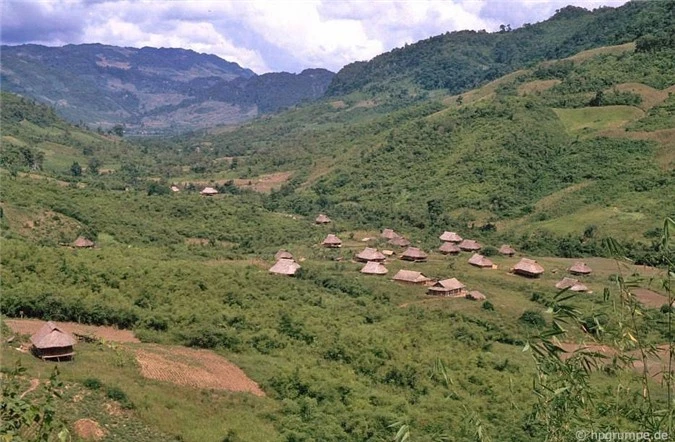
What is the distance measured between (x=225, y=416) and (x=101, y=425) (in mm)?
4540

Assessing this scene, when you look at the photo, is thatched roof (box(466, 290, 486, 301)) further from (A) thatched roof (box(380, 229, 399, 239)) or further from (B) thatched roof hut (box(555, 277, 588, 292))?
(A) thatched roof (box(380, 229, 399, 239))

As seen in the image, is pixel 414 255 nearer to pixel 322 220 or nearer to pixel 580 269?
pixel 580 269

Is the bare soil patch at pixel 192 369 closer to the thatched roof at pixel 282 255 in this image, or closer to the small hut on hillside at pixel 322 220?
the thatched roof at pixel 282 255

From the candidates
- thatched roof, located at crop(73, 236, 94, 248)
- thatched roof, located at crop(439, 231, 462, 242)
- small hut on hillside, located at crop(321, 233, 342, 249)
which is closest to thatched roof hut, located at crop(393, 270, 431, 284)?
small hut on hillside, located at crop(321, 233, 342, 249)

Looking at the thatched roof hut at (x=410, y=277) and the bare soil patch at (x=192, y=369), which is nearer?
the bare soil patch at (x=192, y=369)

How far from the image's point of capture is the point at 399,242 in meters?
62.2

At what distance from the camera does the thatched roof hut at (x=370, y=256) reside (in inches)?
2168

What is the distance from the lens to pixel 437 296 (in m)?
45.1

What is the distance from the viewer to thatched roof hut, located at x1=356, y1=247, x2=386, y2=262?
5506 centimetres

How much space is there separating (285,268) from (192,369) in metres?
21.8

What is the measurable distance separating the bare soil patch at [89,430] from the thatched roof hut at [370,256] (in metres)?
37.7

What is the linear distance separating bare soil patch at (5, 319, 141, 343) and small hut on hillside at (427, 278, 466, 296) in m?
23.4

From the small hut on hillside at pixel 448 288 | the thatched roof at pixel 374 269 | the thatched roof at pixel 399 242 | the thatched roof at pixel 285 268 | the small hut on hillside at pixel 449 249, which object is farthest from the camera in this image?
the thatched roof at pixel 399 242

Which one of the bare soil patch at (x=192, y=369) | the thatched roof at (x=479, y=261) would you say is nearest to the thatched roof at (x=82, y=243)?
the bare soil patch at (x=192, y=369)
